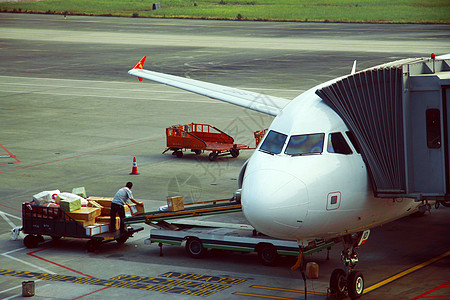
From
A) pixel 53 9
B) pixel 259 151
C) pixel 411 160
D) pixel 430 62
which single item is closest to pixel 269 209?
pixel 259 151

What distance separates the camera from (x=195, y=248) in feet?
83.7

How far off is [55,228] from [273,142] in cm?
969

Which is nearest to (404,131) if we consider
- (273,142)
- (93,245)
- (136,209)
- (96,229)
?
(273,142)

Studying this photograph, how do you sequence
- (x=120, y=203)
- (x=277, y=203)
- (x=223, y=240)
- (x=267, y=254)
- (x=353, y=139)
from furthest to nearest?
(x=120, y=203)
(x=223, y=240)
(x=267, y=254)
(x=353, y=139)
(x=277, y=203)

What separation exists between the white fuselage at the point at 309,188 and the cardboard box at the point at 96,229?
7879 mm

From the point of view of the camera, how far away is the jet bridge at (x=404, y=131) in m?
20.2

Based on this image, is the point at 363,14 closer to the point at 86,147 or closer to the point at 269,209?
the point at 86,147

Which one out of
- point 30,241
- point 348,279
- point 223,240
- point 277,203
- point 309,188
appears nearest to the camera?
point 277,203

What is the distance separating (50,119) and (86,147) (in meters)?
9.58

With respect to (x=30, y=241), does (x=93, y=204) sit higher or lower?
higher

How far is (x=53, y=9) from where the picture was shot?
496ft

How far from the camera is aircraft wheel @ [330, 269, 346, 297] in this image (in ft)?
68.3

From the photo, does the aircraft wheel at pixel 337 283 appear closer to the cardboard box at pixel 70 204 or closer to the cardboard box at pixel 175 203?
the cardboard box at pixel 175 203

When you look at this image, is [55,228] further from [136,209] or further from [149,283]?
[149,283]
